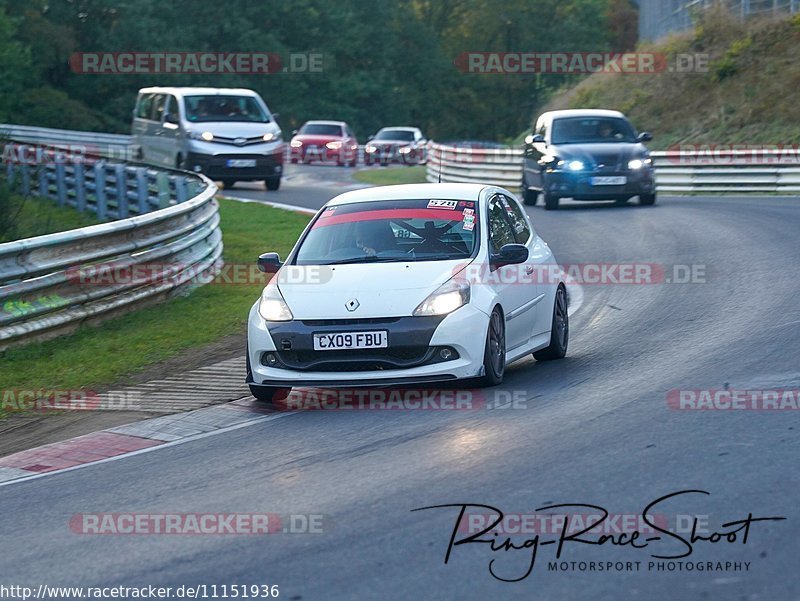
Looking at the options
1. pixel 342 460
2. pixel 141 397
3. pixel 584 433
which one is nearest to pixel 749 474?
pixel 584 433

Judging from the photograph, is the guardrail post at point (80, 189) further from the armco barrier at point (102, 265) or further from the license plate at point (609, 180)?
the license plate at point (609, 180)

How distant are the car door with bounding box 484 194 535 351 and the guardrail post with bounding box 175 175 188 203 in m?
10.2

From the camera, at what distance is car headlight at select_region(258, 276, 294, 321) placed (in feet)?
32.2

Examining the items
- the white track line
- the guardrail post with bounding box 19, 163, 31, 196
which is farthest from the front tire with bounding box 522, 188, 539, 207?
the white track line

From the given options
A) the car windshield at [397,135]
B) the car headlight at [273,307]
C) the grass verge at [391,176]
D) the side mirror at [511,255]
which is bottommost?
the grass verge at [391,176]

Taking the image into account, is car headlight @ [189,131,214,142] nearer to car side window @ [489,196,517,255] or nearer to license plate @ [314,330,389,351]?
car side window @ [489,196,517,255]

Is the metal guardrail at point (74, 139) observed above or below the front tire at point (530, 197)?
below

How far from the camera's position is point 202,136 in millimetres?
29781

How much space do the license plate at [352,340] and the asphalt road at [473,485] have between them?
1.72 feet

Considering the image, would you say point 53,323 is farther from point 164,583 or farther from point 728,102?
point 728,102

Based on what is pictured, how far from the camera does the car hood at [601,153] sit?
993 inches

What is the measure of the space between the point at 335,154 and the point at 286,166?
2.55 m

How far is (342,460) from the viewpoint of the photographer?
7867 mm

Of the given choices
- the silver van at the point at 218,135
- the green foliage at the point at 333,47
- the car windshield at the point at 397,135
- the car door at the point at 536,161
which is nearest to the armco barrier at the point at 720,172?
the car door at the point at 536,161
